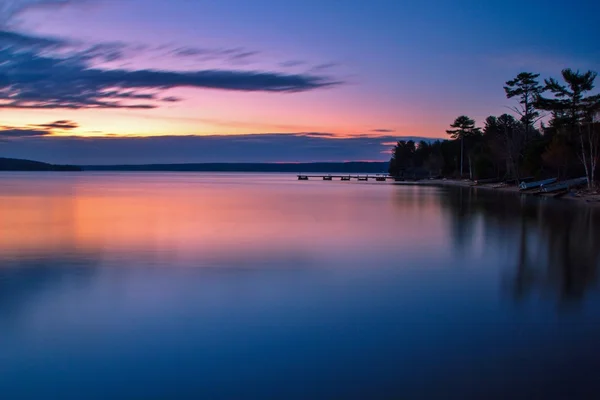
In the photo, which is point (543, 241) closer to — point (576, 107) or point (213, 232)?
point (213, 232)

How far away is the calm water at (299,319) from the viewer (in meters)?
5.27

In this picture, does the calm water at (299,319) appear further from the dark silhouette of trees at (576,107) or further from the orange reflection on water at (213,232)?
the dark silhouette of trees at (576,107)

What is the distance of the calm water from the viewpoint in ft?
17.3

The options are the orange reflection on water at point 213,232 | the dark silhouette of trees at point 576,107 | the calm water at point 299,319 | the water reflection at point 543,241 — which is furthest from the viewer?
the dark silhouette of trees at point 576,107

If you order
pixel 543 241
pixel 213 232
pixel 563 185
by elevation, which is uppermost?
pixel 563 185

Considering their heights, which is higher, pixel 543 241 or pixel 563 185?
pixel 563 185

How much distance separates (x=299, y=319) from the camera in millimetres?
7496

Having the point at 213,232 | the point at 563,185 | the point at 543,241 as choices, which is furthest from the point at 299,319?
the point at 563,185

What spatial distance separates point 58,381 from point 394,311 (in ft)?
14.3

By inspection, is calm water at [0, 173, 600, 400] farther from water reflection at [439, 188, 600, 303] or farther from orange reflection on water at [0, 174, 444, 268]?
orange reflection on water at [0, 174, 444, 268]

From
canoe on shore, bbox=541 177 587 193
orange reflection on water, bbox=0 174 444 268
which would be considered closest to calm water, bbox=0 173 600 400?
orange reflection on water, bbox=0 174 444 268

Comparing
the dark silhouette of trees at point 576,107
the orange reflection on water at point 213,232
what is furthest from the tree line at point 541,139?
the orange reflection on water at point 213,232

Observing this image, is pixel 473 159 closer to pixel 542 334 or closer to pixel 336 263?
pixel 336 263

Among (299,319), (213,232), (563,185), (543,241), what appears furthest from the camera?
(563,185)
